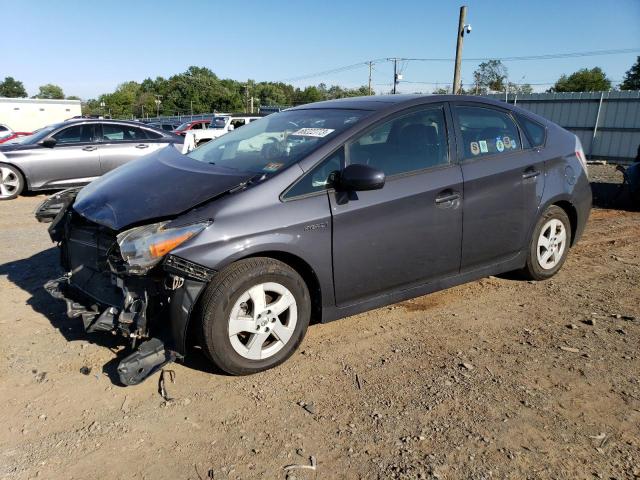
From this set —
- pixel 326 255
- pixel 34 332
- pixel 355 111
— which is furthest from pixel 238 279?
pixel 34 332

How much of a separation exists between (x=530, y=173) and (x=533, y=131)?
19.5 inches

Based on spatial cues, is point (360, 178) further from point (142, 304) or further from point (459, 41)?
point (459, 41)

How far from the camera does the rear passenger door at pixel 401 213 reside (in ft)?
11.2

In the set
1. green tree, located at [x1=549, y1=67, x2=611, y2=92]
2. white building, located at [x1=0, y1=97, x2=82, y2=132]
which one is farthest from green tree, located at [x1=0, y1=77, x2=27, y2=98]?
green tree, located at [x1=549, y1=67, x2=611, y2=92]

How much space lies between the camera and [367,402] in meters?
2.91

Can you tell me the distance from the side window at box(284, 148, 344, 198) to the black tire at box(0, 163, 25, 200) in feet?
26.7

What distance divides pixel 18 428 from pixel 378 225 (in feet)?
7.91

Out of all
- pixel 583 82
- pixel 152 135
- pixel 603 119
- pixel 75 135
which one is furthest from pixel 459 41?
pixel 583 82

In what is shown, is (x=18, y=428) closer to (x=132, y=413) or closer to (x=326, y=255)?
(x=132, y=413)

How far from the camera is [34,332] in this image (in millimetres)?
3771

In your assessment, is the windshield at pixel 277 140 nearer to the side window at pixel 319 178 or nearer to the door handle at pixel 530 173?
the side window at pixel 319 178

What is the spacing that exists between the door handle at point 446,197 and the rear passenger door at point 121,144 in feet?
26.2

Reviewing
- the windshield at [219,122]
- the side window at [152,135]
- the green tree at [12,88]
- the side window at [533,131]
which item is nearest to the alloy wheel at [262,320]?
the side window at [533,131]

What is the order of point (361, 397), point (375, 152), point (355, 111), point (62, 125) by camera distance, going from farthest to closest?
point (62, 125) < point (355, 111) < point (375, 152) < point (361, 397)
